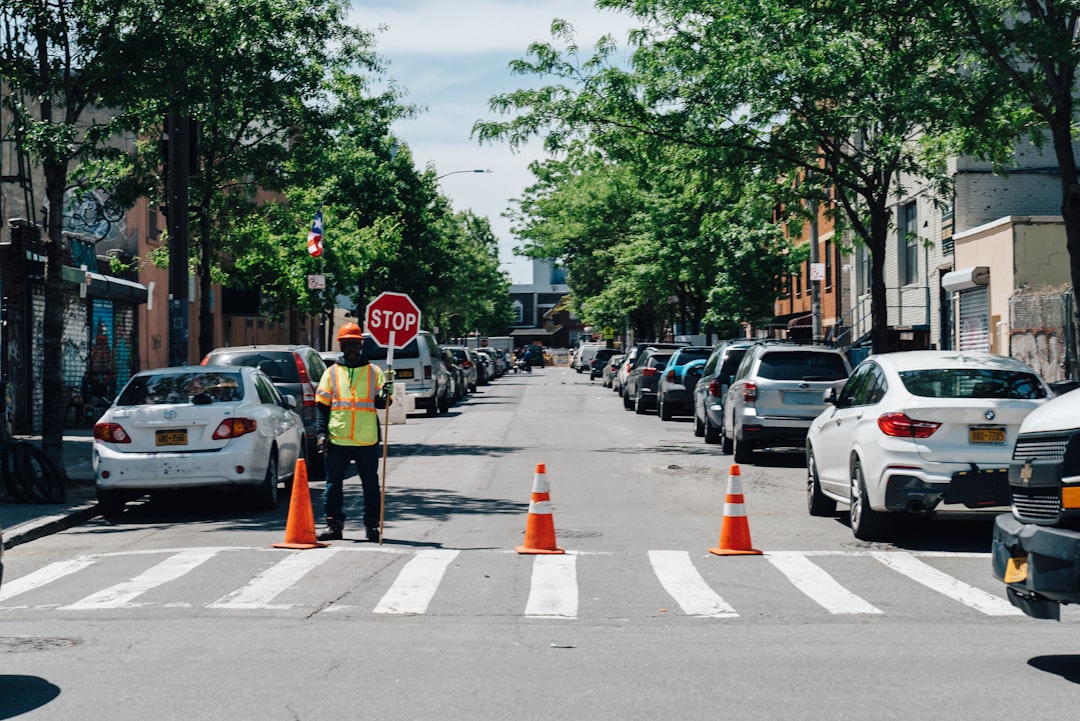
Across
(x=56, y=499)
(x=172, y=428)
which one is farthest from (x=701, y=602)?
(x=56, y=499)

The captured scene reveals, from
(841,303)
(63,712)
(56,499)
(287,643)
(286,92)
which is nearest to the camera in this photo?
(63,712)

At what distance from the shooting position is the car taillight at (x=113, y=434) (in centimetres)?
1434

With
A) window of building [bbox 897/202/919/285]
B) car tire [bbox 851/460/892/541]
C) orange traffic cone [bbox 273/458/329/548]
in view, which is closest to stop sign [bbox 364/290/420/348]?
window of building [bbox 897/202/919/285]

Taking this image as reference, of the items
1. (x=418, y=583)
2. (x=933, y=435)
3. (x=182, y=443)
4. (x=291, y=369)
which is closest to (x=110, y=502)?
(x=182, y=443)

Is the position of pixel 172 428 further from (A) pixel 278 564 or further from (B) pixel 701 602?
(B) pixel 701 602

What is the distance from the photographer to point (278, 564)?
10.9 m

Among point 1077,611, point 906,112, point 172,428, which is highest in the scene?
point 906,112

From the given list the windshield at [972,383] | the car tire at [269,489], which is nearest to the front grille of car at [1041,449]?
the windshield at [972,383]

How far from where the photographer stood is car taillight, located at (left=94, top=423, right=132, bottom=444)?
47.0ft

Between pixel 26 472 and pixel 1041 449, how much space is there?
11.7 m

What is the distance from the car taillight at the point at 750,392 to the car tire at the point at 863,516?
7341mm

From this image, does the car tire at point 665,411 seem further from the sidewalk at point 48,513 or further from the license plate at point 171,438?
the license plate at point 171,438

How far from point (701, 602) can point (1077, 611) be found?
7.95ft

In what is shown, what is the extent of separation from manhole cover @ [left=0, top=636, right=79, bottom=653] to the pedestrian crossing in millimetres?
968
